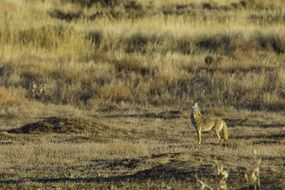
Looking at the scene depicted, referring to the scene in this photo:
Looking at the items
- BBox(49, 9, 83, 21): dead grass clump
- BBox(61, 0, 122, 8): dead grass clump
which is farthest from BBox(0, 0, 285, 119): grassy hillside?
BBox(61, 0, 122, 8): dead grass clump

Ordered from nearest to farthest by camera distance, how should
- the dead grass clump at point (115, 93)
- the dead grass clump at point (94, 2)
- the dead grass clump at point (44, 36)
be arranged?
the dead grass clump at point (115, 93)
the dead grass clump at point (44, 36)
the dead grass clump at point (94, 2)

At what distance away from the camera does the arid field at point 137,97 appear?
10.3 m

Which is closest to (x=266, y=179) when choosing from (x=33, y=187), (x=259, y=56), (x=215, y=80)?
(x=33, y=187)

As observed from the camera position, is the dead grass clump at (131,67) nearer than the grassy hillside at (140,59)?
No

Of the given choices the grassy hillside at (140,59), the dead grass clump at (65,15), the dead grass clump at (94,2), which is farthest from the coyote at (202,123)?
Result: the dead grass clump at (94,2)

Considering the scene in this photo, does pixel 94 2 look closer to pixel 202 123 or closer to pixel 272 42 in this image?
pixel 272 42

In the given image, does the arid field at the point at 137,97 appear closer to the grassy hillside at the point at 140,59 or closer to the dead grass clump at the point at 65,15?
the grassy hillside at the point at 140,59

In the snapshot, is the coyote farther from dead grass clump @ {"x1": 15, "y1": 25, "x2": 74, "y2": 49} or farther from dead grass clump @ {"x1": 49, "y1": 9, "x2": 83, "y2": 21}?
dead grass clump @ {"x1": 49, "y1": 9, "x2": 83, "y2": 21}

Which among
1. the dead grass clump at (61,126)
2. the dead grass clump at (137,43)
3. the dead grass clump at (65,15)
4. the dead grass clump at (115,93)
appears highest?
the dead grass clump at (65,15)

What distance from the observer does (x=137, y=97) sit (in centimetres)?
2244

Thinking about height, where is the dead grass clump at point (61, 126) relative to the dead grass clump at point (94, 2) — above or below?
below

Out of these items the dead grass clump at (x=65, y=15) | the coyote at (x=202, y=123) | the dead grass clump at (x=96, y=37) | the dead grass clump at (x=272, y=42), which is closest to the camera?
the coyote at (x=202, y=123)

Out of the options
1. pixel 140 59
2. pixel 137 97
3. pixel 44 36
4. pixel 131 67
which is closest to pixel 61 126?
pixel 137 97

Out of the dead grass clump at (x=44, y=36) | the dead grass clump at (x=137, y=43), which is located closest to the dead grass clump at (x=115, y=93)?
the dead grass clump at (x=137, y=43)
